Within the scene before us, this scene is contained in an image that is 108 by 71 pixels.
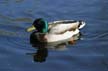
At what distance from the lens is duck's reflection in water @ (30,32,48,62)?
1272 centimetres

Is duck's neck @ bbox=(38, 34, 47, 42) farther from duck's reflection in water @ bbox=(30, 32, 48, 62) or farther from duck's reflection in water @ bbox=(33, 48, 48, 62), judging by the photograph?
duck's reflection in water @ bbox=(33, 48, 48, 62)

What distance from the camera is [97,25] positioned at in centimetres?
1470

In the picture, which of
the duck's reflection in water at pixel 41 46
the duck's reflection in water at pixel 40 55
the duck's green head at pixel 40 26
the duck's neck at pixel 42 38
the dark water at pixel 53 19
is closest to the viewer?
the dark water at pixel 53 19

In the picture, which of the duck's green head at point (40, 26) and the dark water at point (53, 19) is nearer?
the dark water at point (53, 19)

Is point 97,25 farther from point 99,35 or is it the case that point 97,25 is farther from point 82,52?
point 82,52

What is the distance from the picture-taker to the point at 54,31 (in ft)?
46.5

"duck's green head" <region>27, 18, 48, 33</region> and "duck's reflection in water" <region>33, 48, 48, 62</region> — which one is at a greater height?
"duck's green head" <region>27, 18, 48, 33</region>

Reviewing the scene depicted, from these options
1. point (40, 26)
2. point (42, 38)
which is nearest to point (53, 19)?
point (40, 26)

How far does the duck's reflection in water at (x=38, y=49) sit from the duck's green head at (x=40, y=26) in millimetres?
193

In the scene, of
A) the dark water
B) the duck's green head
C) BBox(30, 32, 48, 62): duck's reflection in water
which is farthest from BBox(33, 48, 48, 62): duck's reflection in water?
the duck's green head

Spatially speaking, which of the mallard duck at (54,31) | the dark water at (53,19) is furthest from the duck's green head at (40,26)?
the dark water at (53,19)

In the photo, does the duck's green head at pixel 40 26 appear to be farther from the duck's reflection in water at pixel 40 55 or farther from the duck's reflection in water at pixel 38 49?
the duck's reflection in water at pixel 40 55

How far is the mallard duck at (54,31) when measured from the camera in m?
14.1

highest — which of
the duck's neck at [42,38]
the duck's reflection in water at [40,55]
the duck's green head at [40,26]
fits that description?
the duck's green head at [40,26]
